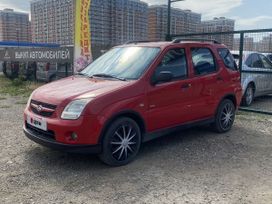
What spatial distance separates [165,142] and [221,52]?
7.32ft

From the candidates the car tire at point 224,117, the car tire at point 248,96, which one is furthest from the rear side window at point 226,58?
the car tire at point 248,96

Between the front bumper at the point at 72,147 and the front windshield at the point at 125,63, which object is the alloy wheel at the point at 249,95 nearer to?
the front windshield at the point at 125,63

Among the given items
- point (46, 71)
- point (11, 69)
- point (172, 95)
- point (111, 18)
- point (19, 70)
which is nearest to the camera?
point (172, 95)

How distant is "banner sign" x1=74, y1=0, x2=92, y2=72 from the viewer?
10383mm

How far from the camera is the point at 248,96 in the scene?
32.1 ft

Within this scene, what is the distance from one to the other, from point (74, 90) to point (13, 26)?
4766 centimetres

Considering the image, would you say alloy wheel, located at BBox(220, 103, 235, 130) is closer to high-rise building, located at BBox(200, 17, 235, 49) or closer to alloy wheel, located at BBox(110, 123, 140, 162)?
alloy wheel, located at BBox(110, 123, 140, 162)

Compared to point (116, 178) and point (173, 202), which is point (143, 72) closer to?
point (116, 178)

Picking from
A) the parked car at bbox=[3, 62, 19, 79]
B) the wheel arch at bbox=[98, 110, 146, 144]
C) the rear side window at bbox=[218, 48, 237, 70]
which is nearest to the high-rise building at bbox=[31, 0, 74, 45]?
the parked car at bbox=[3, 62, 19, 79]

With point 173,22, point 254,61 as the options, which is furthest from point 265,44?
point 173,22

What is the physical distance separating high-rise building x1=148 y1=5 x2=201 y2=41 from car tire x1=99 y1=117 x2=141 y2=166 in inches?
252

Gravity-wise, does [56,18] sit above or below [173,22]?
above

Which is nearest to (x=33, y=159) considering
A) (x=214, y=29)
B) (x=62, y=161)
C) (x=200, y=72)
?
(x=62, y=161)

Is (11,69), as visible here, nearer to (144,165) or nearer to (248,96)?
(248,96)
